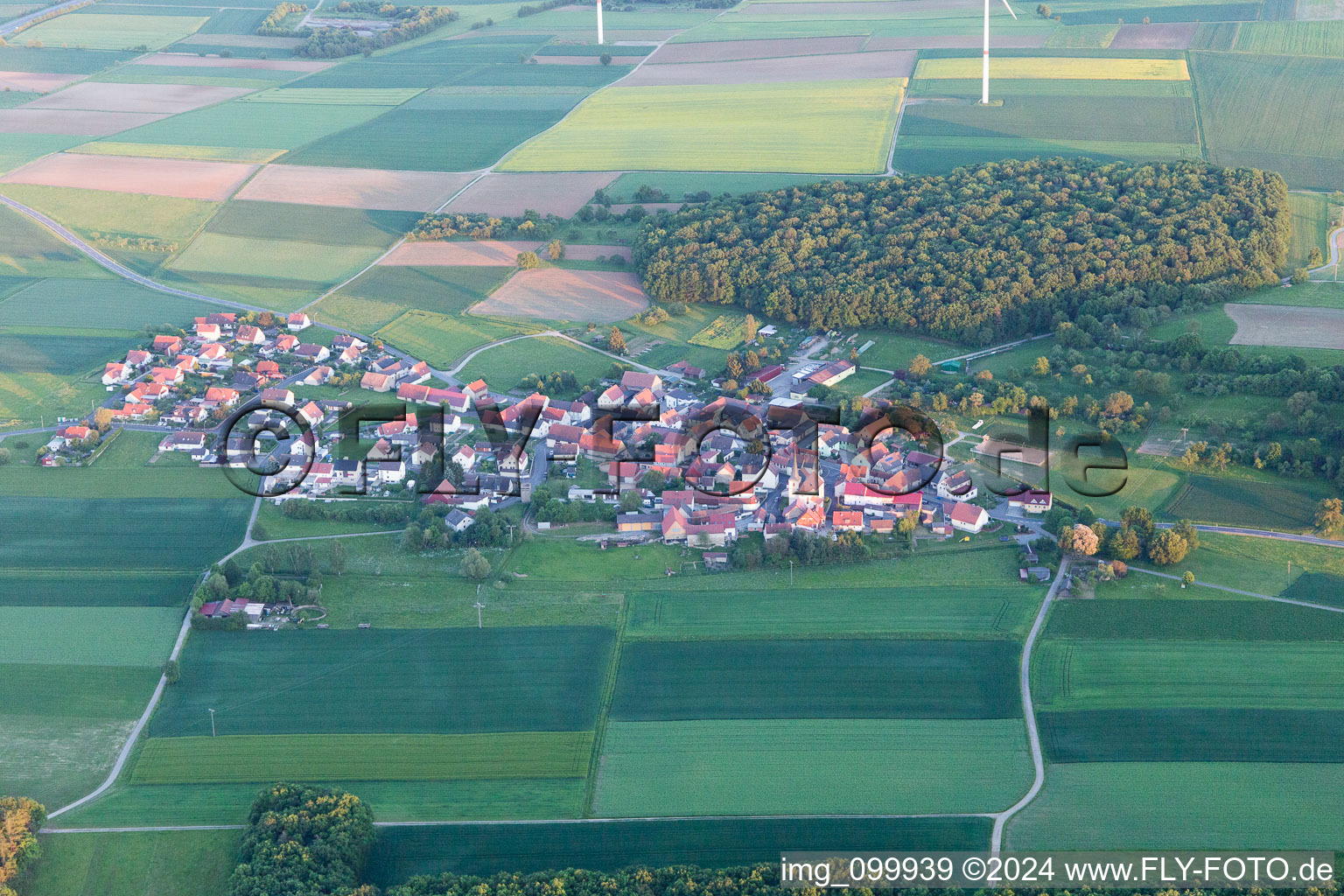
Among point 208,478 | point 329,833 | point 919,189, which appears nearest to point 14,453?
point 208,478

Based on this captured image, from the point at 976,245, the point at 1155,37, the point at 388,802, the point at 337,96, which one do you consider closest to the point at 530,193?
the point at 976,245

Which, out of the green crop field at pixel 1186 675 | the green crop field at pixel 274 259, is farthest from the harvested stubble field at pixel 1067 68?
the green crop field at pixel 1186 675

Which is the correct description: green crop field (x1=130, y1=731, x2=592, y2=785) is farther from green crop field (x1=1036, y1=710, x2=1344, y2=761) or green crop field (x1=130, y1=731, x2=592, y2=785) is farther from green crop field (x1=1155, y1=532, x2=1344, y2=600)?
green crop field (x1=1155, y1=532, x2=1344, y2=600)

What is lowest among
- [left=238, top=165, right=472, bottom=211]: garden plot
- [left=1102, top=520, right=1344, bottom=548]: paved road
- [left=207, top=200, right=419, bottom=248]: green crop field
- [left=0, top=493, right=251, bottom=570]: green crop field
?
[left=1102, top=520, right=1344, bottom=548]: paved road

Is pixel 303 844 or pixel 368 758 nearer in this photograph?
pixel 303 844

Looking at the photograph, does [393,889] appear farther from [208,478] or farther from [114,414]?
[114,414]

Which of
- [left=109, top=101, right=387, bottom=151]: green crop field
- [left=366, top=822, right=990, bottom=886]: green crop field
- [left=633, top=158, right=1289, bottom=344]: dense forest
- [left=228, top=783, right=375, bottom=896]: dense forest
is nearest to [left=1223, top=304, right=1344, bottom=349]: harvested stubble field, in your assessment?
[left=633, top=158, right=1289, bottom=344]: dense forest

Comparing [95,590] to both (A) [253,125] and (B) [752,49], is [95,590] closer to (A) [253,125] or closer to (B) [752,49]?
(A) [253,125]
